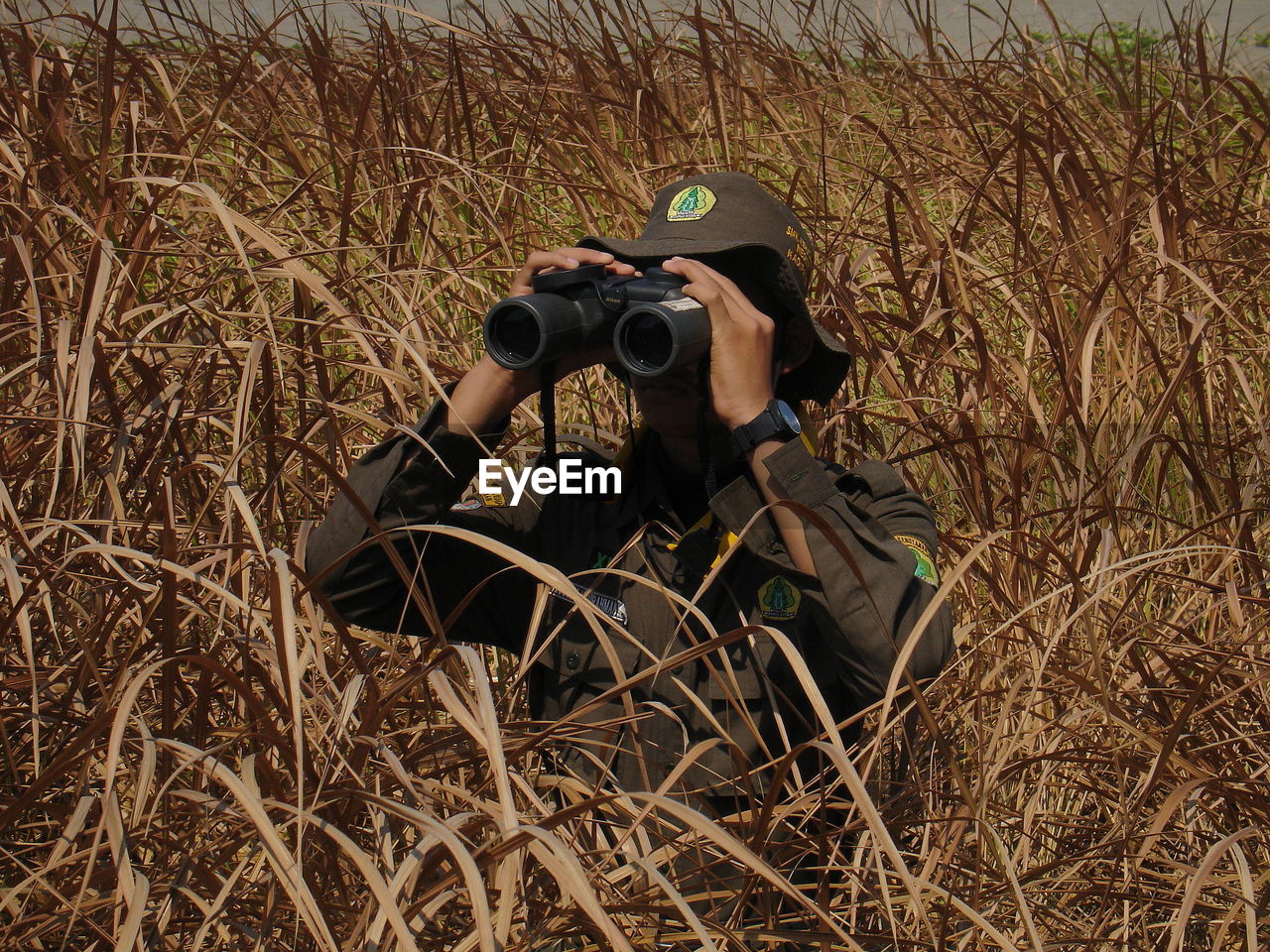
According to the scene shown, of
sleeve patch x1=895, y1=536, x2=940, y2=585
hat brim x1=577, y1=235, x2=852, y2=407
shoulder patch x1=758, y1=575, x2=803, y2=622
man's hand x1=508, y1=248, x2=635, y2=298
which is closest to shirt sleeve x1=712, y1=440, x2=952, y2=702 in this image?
sleeve patch x1=895, y1=536, x2=940, y2=585

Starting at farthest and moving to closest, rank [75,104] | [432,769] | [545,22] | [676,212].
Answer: [545,22] < [75,104] < [676,212] < [432,769]

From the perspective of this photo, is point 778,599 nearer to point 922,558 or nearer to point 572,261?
point 922,558

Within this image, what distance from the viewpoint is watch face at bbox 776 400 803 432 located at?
184 cm

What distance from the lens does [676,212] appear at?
2104mm

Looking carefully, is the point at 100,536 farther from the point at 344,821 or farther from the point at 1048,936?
the point at 1048,936

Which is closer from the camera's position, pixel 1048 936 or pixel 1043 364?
pixel 1048 936

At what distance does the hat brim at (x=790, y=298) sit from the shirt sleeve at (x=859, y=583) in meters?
0.24

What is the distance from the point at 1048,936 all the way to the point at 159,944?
1130 millimetres

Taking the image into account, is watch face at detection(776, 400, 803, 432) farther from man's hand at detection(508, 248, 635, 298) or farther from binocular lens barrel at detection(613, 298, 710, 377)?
man's hand at detection(508, 248, 635, 298)

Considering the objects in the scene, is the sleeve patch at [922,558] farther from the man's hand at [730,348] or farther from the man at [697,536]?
the man's hand at [730,348]

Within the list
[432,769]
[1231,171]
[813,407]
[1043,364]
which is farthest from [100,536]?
[1231,171]

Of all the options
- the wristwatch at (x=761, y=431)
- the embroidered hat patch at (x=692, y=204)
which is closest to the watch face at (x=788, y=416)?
the wristwatch at (x=761, y=431)

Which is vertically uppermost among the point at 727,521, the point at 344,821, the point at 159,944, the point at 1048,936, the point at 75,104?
the point at 75,104

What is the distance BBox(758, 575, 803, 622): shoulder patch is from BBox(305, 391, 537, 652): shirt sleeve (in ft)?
1.19
